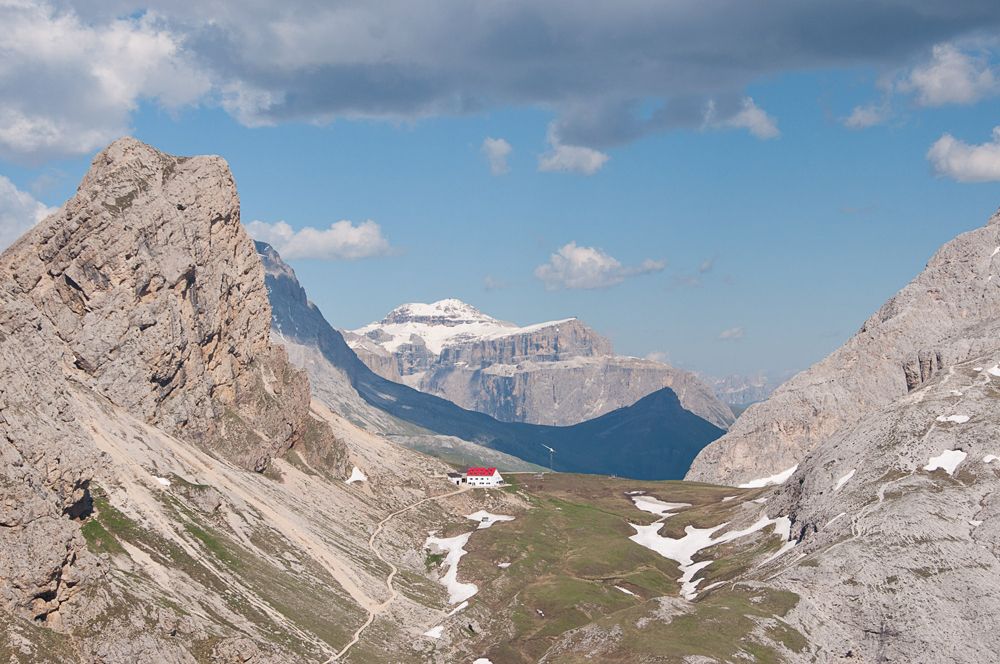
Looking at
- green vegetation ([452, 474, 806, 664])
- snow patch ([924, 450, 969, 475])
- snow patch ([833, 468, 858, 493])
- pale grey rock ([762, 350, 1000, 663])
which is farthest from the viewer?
snow patch ([833, 468, 858, 493])

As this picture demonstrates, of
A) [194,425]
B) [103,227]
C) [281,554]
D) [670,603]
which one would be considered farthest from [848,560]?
[103,227]

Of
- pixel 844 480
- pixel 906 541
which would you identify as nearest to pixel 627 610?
pixel 906 541

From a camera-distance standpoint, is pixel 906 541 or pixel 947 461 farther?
pixel 947 461

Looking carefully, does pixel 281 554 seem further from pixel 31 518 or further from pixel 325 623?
pixel 31 518

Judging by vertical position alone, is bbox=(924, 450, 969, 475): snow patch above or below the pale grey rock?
above

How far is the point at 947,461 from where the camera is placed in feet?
554

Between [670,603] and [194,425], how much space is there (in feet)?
336

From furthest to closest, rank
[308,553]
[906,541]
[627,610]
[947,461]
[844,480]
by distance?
[844,480] < [308,553] < [947,461] < [906,541] < [627,610]

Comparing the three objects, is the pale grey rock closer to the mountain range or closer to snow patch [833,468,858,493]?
the mountain range

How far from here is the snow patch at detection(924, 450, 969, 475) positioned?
167125 mm

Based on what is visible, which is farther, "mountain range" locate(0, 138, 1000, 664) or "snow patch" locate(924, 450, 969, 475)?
"snow patch" locate(924, 450, 969, 475)

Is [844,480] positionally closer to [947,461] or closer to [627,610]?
[947,461]

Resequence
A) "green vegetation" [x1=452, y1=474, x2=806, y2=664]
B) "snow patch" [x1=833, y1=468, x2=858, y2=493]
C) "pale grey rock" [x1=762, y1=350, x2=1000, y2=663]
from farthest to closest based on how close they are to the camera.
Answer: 1. "snow patch" [x1=833, y1=468, x2=858, y2=493]
2. "pale grey rock" [x1=762, y1=350, x2=1000, y2=663]
3. "green vegetation" [x1=452, y1=474, x2=806, y2=664]

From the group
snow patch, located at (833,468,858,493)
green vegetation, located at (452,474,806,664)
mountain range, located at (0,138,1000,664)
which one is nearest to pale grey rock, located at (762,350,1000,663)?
mountain range, located at (0,138,1000,664)
